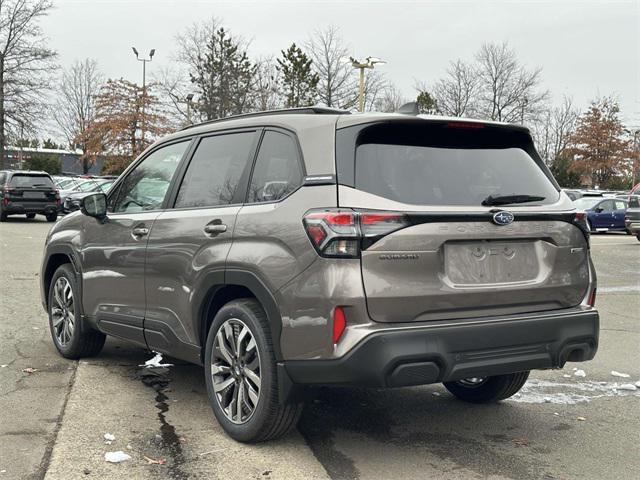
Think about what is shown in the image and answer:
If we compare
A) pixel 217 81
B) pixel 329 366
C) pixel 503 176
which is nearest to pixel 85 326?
pixel 329 366

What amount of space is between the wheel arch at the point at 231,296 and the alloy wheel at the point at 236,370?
176mm

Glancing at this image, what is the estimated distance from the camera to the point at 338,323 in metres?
3.31

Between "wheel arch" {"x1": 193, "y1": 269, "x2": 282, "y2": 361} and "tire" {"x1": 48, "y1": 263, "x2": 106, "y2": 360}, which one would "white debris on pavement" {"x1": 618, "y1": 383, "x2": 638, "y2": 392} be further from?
"tire" {"x1": 48, "y1": 263, "x2": 106, "y2": 360}

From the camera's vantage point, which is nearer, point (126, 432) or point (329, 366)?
point (329, 366)

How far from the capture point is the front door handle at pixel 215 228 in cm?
401

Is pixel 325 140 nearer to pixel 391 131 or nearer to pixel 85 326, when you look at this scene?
pixel 391 131

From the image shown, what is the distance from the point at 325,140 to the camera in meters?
3.62

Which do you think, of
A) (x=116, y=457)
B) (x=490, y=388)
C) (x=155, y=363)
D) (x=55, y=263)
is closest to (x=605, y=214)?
(x=490, y=388)

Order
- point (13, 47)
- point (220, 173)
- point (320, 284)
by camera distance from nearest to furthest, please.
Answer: point (320, 284) < point (220, 173) < point (13, 47)

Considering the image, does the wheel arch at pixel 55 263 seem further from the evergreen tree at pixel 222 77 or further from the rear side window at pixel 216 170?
the evergreen tree at pixel 222 77

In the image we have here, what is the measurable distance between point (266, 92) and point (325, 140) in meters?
44.8

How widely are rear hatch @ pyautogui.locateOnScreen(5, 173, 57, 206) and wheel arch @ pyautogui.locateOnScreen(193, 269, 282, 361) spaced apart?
2137cm

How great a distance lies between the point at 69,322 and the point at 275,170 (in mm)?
2796

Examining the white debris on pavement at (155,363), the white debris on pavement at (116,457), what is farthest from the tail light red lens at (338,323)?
the white debris on pavement at (155,363)
